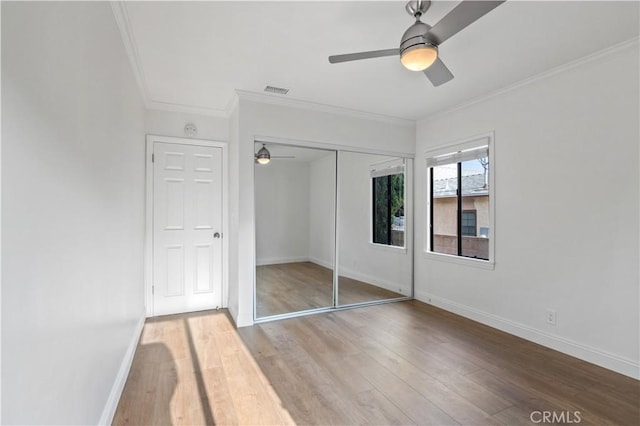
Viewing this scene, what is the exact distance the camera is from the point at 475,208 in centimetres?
376

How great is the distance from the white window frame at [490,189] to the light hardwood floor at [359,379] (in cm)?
76

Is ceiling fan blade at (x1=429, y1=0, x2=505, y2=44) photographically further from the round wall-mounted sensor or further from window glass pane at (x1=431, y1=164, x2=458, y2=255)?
the round wall-mounted sensor

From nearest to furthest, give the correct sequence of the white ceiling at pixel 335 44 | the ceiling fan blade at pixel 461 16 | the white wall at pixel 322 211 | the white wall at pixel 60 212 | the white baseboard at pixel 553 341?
the white wall at pixel 60 212 < the ceiling fan blade at pixel 461 16 < the white ceiling at pixel 335 44 < the white baseboard at pixel 553 341 < the white wall at pixel 322 211

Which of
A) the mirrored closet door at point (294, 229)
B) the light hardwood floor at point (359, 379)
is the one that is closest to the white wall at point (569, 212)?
the light hardwood floor at point (359, 379)

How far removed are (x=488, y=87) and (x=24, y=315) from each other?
4.01 m

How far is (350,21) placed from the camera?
2229 mm

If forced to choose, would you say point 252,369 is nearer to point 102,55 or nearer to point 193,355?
point 193,355

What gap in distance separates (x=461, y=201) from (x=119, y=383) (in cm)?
387

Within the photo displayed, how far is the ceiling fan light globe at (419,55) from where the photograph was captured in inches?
73.4

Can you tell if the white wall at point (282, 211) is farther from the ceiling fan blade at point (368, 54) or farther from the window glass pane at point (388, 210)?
the ceiling fan blade at point (368, 54)

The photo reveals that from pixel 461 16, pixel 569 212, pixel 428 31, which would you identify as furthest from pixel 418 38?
pixel 569 212

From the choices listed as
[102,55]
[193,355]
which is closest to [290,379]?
[193,355]

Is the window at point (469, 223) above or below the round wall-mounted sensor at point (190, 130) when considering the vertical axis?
below

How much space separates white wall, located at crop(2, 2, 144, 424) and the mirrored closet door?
5.95ft
